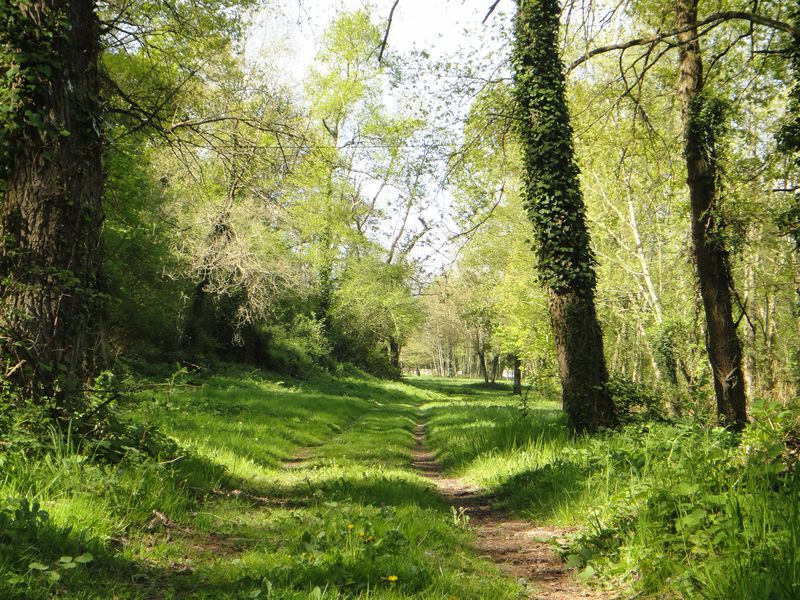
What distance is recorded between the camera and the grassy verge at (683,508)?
9.85 feet

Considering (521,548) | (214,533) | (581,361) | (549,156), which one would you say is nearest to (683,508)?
(521,548)

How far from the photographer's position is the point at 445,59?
33.0ft

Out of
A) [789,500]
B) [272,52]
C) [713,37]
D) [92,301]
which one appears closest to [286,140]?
[92,301]

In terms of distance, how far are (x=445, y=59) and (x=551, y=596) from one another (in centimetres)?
920

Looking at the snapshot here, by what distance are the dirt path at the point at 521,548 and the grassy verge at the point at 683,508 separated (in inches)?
6.3

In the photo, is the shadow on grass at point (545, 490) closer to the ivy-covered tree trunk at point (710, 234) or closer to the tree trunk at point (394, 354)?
the ivy-covered tree trunk at point (710, 234)

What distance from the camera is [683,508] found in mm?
3828

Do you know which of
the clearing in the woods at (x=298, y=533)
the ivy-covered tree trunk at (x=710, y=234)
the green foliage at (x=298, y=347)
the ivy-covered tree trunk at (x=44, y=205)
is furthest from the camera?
the green foliage at (x=298, y=347)

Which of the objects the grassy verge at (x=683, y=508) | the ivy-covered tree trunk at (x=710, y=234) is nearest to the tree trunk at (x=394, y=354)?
the ivy-covered tree trunk at (x=710, y=234)

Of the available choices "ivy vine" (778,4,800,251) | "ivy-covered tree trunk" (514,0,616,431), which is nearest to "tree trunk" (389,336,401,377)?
"ivy vine" (778,4,800,251)

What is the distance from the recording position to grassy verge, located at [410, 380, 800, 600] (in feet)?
9.85

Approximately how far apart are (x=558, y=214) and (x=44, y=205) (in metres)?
7.34

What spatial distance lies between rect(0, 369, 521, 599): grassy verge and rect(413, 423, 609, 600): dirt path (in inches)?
12.0

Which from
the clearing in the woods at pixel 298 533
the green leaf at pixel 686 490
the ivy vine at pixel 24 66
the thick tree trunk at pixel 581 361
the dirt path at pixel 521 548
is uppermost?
the ivy vine at pixel 24 66
